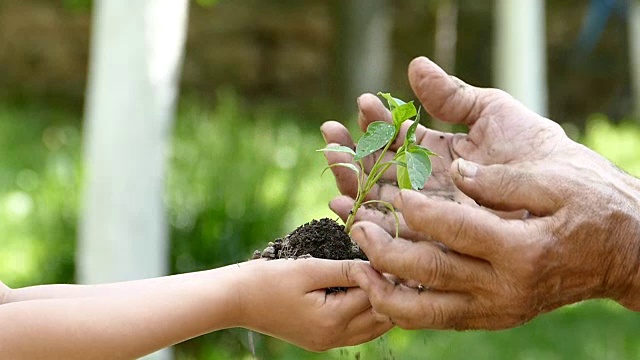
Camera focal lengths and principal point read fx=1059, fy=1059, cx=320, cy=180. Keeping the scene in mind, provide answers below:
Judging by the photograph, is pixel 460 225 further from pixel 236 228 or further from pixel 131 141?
pixel 236 228

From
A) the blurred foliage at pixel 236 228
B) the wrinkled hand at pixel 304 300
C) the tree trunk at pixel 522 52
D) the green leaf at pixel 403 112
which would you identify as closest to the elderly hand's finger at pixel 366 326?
the wrinkled hand at pixel 304 300

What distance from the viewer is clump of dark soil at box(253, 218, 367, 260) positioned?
89.7 inches

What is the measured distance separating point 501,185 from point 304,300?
1.51ft

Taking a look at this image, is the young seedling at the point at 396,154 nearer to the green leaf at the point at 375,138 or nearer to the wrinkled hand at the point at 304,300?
the green leaf at the point at 375,138

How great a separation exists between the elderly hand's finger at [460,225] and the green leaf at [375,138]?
252 mm

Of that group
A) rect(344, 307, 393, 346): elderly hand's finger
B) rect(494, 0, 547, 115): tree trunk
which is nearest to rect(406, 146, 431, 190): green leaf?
rect(344, 307, 393, 346): elderly hand's finger

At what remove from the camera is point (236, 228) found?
17.5ft

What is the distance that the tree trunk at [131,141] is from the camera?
4410 millimetres

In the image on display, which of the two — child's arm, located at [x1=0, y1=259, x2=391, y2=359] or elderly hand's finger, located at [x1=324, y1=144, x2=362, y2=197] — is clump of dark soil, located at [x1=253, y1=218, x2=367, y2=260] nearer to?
child's arm, located at [x1=0, y1=259, x2=391, y2=359]

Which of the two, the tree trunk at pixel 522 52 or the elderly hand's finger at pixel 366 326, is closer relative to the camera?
the elderly hand's finger at pixel 366 326

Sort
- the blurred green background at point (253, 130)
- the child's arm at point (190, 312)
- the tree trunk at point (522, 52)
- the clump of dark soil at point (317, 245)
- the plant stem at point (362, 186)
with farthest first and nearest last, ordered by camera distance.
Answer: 1. the tree trunk at point (522, 52)
2. the blurred green background at point (253, 130)
3. the plant stem at point (362, 186)
4. the clump of dark soil at point (317, 245)
5. the child's arm at point (190, 312)

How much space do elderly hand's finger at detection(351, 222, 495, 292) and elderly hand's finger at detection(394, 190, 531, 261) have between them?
0.13ft

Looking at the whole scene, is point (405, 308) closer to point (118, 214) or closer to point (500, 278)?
point (500, 278)

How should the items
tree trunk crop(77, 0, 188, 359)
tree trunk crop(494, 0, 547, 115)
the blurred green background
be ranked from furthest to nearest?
1. tree trunk crop(494, 0, 547, 115)
2. the blurred green background
3. tree trunk crop(77, 0, 188, 359)
